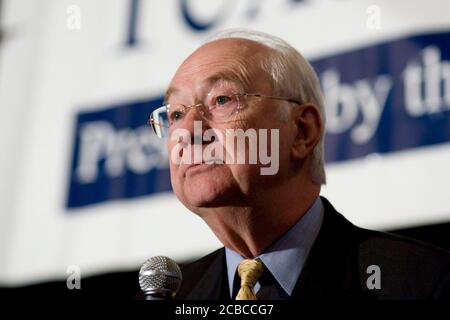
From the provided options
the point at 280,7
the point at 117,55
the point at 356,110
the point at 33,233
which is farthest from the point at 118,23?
the point at 356,110

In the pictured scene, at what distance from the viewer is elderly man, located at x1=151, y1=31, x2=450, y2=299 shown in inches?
63.0

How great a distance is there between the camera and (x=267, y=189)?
1687 mm

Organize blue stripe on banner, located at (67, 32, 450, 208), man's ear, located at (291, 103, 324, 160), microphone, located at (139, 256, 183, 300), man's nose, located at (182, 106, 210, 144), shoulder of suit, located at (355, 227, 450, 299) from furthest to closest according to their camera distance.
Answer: blue stripe on banner, located at (67, 32, 450, 208) → man's ear, located at (291, 103, 324, 160) → man's nose, located at (182, 106, 210, 144) → shoulder of suit, located at (355, 227, 450, 299) → microphone, located at (139, 256, 183, 300)

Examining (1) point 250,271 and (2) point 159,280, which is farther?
(1) point 250,271

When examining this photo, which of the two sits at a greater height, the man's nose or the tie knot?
the man's nose

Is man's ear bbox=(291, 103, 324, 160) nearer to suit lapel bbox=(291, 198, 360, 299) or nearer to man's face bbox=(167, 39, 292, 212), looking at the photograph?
man's face bbox=(167, 39, 292, 212)

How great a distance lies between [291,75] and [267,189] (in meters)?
0.27

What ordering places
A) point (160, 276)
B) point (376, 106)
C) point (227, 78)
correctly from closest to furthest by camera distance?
point (160, 276) → point (227, 78) → point (376, 106)

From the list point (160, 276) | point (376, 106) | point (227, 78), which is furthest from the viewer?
point (376, 106)

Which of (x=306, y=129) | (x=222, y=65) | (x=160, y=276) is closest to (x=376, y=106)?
(x=306, y=129)

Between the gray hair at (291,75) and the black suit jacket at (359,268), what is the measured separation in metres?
0.12

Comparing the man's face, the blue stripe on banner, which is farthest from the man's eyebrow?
the blue stripe on banner

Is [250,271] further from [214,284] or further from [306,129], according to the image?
[306,129]

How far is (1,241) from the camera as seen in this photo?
3.23 metres
